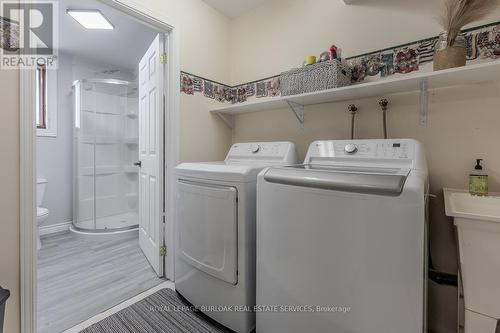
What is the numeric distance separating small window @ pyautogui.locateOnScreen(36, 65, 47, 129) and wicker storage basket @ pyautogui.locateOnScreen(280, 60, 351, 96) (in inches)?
119

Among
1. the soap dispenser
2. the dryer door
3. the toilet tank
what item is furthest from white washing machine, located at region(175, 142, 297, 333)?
the toilet tank

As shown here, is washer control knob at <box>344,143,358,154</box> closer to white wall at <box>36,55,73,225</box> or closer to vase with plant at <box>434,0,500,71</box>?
vase with plant at <box>434,0,500,71</box>

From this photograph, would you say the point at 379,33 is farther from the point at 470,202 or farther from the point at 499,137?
the point at 470,202

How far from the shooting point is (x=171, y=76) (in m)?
1.90

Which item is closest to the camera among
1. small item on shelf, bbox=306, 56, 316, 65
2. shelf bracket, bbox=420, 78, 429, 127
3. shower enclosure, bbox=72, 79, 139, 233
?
shelf bracket, bbox=420, 78, 429, 127

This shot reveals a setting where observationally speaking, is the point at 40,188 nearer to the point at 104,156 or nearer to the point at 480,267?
the point at 104,156

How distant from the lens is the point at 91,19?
2.28 m

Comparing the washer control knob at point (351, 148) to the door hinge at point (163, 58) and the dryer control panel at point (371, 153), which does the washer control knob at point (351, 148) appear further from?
the door hinge at point (163, 58)

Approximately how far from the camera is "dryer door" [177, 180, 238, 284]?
1.31m

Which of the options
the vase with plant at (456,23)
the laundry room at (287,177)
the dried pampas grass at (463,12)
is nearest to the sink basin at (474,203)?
the laundry room at (287,177)

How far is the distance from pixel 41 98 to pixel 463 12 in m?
4.02

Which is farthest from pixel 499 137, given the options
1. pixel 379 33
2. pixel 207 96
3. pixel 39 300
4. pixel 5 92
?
pixel 39 300

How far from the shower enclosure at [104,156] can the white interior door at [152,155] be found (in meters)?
1.00

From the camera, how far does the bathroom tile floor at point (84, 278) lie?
156cm
